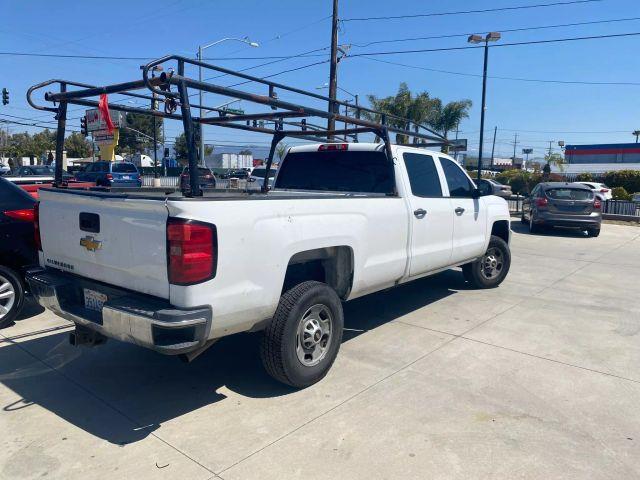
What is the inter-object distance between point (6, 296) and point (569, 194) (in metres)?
13.4

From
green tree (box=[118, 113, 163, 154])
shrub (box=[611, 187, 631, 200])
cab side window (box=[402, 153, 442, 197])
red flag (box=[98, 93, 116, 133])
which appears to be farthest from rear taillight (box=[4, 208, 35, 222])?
Result: green tree (box=[118, 113, 163, 154])

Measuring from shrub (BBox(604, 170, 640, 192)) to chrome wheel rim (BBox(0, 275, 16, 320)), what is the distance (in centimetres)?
3022

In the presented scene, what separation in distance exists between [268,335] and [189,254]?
99 centimetres

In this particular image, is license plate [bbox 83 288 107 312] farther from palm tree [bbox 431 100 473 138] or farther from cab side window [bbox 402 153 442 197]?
palm tree [bbox 431 100 473 138]

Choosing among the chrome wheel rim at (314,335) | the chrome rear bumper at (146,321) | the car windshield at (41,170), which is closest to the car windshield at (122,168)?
→ the car windshield at (41,170)

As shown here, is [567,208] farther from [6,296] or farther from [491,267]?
[6,296]

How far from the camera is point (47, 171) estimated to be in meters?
25.1

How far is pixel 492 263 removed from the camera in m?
7.55

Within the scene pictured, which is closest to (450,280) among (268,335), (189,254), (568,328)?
(568,328)

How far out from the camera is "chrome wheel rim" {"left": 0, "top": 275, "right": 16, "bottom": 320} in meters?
5.48

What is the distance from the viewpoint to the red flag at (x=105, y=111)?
4151 millimetres

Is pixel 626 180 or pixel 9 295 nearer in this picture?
pixel 9 295

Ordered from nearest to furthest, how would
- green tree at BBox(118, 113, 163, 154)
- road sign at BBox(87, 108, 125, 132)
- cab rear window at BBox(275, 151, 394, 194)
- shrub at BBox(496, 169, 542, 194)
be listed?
road sign at BBox(87, 108, 125, 132), cab rear window at BBox(275, 151, 394, 194), shrub at BBox(496, 169, 542, 194), green tree at BBox(118, 113, 163, 154)

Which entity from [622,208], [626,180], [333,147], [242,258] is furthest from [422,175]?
[626,180]
